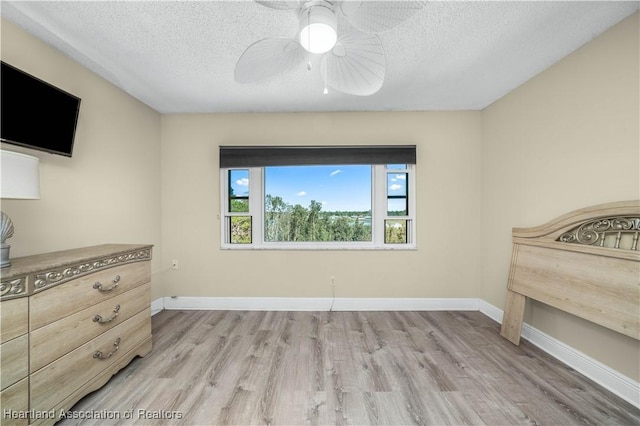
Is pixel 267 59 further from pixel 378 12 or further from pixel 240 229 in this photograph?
pixel 240 229

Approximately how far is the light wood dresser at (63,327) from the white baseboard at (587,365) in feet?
11.4

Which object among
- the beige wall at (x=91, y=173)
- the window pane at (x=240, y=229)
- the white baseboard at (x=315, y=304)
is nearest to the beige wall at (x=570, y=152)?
the white baseboard at (x=315, y=304)

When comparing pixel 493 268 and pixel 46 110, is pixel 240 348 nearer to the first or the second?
pixel 46 110

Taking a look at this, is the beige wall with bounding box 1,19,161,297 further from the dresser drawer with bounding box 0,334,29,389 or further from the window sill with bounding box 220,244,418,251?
the window sill with bounding box 220,244,418,251

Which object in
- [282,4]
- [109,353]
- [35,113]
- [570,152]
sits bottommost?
[109,353]

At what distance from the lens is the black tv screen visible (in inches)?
61.3

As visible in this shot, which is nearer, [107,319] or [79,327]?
[79,327]

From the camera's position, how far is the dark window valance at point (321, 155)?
3078 millimetres

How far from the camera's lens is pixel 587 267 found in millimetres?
1780

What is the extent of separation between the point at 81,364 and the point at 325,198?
260cm

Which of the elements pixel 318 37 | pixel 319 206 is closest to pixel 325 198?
pixel 319 206

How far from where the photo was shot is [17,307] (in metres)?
1.24

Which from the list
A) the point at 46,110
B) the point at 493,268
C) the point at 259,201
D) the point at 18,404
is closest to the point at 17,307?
the point at 18,404

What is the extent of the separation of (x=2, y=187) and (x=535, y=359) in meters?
3.70
